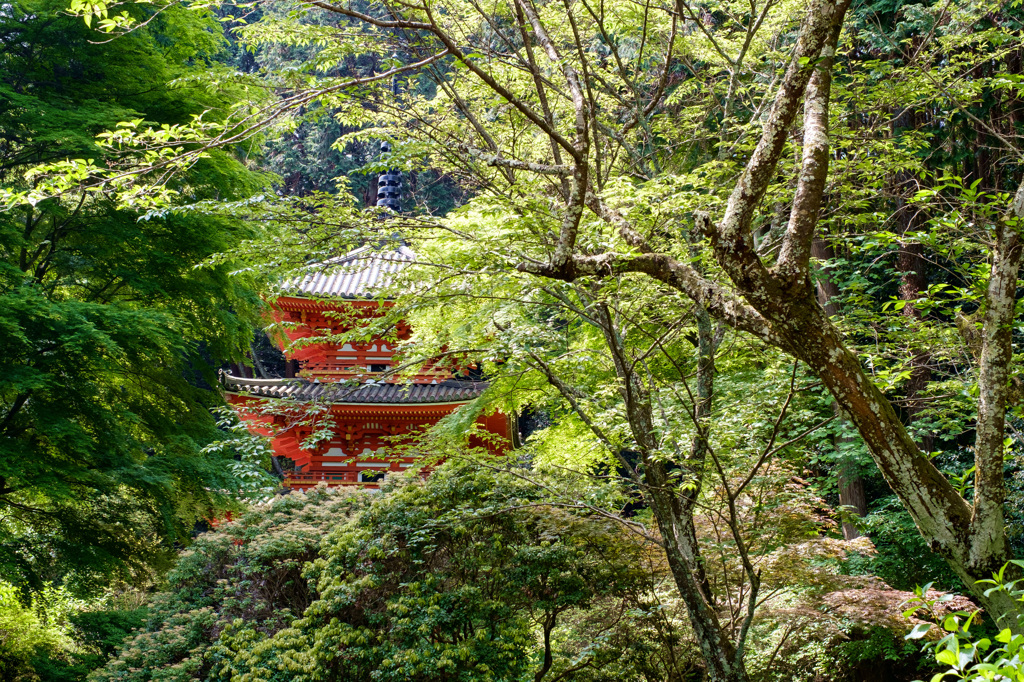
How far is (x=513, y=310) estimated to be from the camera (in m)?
5.12

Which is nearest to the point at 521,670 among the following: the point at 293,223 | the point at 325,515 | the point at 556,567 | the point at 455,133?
the point at 556,567

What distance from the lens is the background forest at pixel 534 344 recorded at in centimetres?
290

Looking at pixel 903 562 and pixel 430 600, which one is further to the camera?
pixel 903 562

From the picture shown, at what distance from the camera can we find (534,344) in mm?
5445

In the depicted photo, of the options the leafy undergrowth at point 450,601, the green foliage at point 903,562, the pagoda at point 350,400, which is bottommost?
the green foliage at point 903,562

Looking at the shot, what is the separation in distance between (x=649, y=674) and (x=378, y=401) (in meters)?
6.37

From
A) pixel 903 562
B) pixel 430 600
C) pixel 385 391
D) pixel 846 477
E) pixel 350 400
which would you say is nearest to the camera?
pixel 430 600

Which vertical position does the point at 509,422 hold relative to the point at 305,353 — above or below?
below

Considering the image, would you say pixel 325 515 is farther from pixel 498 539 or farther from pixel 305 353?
pixel 305 353

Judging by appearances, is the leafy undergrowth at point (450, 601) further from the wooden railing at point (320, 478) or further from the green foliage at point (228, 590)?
the wooden railing at point (320, 478)

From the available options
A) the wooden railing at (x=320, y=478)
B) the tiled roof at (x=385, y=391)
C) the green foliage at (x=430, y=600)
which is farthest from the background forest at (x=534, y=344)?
the wooden railing at (x=320, y=478)

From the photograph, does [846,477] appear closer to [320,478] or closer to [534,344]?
[534,344]

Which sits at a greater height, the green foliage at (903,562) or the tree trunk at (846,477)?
the tree trunk at (846,477)

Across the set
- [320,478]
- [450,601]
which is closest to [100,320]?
[450,601]
